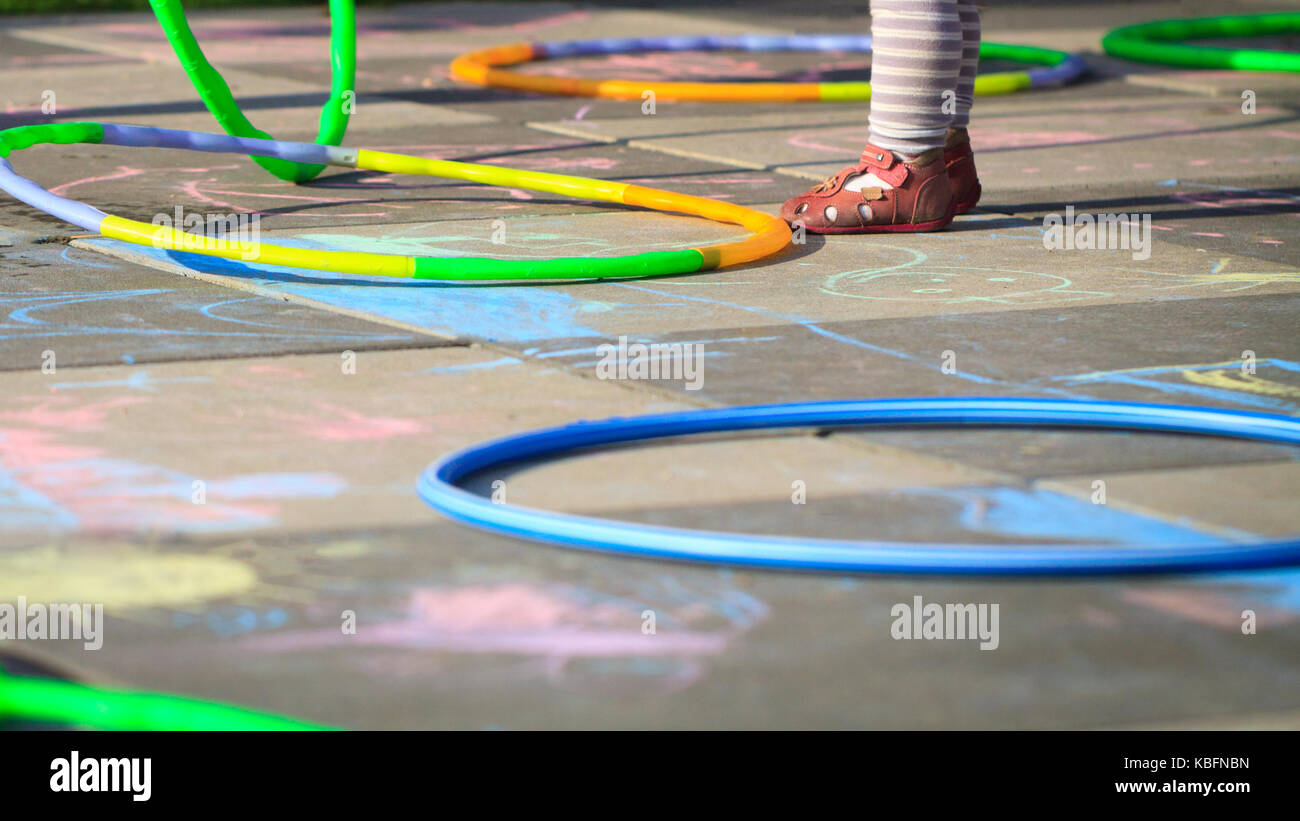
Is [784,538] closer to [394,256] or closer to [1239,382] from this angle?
[1239,382]

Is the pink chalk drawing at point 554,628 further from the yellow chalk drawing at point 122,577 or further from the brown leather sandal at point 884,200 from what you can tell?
the brown leather sandal at point 884,200

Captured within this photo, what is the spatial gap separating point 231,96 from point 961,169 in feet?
7.60

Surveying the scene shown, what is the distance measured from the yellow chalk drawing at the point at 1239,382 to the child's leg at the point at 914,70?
5.19 ft

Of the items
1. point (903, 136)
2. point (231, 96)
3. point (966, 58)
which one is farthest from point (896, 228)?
point (231, 96)

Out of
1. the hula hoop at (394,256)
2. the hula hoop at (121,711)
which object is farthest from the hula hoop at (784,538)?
the hula hoop at (394,256)

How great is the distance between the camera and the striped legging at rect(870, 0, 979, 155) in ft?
16.3

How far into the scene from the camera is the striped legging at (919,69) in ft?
16.3

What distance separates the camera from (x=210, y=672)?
7.13 ft

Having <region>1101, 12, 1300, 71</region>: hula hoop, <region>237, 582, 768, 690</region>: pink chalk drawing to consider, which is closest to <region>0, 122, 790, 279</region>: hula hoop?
<region>237, 582, 768, 690</region>: pink chalk drawing

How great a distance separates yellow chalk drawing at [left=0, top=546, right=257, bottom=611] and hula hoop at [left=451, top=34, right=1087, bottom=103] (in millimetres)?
5411

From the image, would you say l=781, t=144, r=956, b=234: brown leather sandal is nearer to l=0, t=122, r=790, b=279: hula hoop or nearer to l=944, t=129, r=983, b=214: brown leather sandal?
l=944, t=129, r=983, b=214: brown leather sandal

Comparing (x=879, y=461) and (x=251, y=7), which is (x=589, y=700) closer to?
(x=879, y=461)
